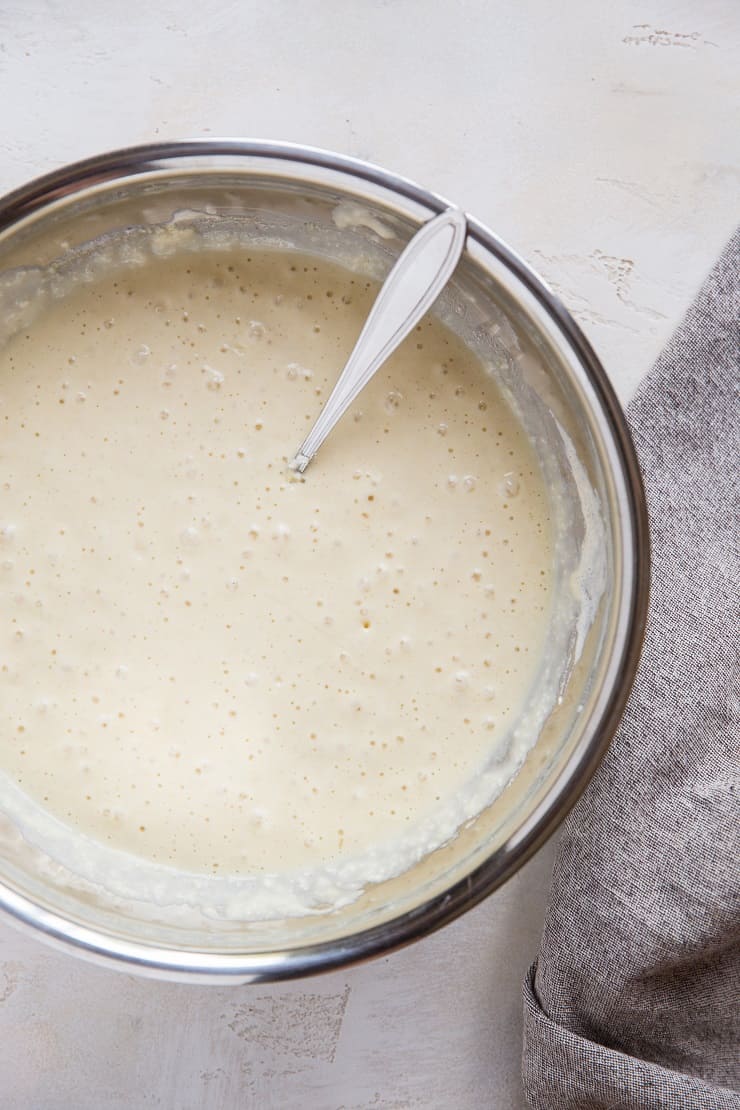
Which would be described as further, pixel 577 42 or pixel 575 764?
pixel 577 42

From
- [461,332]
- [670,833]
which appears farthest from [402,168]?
[670,833]

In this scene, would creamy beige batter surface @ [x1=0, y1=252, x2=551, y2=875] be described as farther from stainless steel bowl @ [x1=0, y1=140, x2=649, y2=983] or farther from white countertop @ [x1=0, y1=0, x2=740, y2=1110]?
white countertop @ [x1=0, y1=0, x2=740, y2=1110]

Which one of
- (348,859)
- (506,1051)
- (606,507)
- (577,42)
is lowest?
(506,1051)

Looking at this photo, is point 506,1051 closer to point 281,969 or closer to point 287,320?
point 281,969

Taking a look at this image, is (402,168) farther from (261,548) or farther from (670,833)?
(670,833)

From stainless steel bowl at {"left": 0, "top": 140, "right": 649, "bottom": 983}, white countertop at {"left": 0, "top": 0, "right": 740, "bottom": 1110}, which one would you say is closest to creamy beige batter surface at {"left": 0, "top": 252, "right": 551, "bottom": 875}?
stainless steel bowl at {"left": 0, "top": 140, "right": 649, "bottom": 983}

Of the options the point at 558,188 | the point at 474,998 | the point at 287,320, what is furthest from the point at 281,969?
the point at 558,188

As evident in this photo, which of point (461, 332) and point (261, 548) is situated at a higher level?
point (461, 332)
